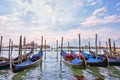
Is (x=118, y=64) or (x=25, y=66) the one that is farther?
(x=118, y=64)

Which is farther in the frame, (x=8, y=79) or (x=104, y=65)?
(x=104, y=65)

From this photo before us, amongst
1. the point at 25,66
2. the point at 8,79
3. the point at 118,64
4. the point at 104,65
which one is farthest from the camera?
the point at 118,64

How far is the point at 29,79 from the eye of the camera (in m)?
15.5

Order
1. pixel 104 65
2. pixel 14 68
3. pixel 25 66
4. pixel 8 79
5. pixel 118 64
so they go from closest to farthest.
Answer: pixel 8 79 < pixel 14 68 < pixel 25 66 < pixel 104 65 < pixel 118 64

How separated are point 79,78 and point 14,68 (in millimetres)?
6235

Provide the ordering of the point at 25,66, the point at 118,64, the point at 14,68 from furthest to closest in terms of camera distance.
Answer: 1. the point at 118,64
2. the point at 25,66
3. the point at 14,68

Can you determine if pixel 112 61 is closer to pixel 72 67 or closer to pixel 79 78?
pixel 72 67

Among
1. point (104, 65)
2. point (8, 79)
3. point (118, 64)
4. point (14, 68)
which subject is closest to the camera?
Result: point (8, 79)

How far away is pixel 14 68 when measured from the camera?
1700 cm

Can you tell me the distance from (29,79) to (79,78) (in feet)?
14.4

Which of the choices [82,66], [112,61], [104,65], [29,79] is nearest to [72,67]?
[82,66]

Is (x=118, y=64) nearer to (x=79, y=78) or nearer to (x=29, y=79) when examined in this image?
(x=79, y=78)

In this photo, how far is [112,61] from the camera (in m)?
23.4

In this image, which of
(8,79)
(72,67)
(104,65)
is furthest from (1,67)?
(104,65)
